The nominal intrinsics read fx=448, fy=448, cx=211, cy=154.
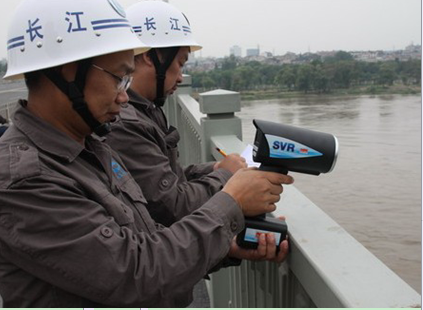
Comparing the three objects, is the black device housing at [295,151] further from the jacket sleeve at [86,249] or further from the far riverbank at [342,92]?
the far riverbank at [342,92]

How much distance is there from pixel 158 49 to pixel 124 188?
3.86ft

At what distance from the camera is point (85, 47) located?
5.06 feet

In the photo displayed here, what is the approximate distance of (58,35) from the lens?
1.55 metres

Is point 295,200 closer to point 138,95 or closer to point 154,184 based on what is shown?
point 154,184

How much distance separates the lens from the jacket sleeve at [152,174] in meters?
1.96

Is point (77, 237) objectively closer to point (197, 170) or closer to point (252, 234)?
point (252, 234)

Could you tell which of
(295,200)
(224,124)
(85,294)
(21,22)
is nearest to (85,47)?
(21,22)

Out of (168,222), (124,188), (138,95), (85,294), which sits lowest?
(168,222)

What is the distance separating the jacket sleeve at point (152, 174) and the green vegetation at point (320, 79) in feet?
8.20

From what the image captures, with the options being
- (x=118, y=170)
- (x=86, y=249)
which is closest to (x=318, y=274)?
(x=86, y=249)

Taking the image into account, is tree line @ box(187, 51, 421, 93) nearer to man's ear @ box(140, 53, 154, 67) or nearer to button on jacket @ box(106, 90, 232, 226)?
man's ear @ box(140, 53, 154, 67)

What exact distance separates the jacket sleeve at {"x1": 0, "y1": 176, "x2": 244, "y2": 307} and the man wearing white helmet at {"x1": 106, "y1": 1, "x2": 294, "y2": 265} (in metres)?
0.40

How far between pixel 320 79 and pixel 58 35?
11.5 ft

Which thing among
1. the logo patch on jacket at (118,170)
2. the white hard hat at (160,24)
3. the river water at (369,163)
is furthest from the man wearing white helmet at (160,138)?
the river water at (369,163)
